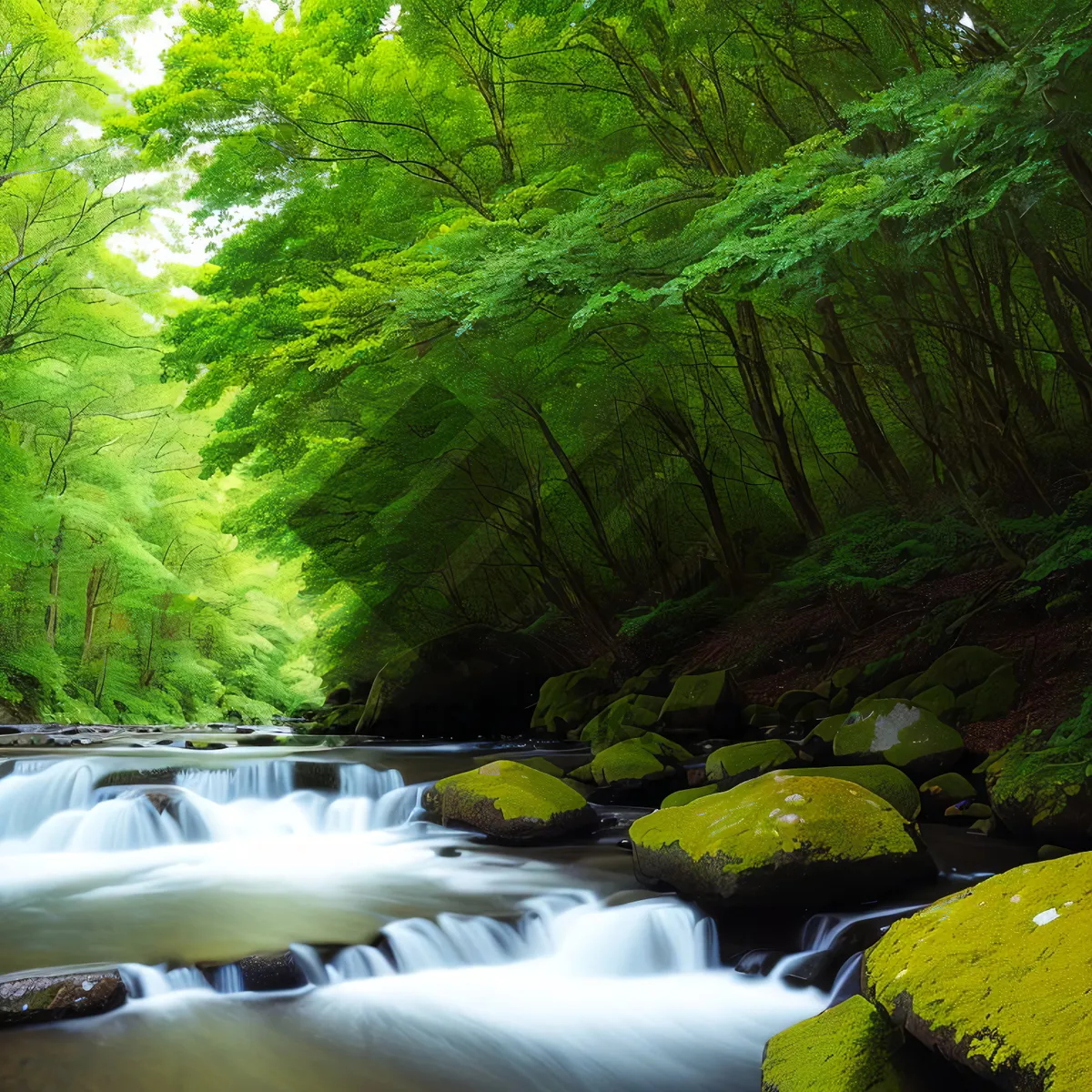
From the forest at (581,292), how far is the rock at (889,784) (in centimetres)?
185

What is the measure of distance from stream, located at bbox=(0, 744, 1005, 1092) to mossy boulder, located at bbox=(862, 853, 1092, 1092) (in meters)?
1.24

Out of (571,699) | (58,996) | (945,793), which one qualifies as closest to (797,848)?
(945,793)

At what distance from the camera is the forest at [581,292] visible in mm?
6168

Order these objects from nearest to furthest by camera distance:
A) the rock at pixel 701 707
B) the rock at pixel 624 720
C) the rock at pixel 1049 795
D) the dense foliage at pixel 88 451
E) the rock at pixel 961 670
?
the rock at pixel 1049 795, the rock at pixel 961 670, the rock at pixel 701 707, the rock at pixel 624 720, the dense foliage at pixel 88 451

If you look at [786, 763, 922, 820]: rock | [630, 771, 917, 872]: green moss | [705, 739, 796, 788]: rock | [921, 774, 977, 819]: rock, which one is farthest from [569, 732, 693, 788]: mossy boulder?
[630, 771, 917, 872]: green moss

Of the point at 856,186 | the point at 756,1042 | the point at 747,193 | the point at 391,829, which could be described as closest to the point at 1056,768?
the point at 756,1042

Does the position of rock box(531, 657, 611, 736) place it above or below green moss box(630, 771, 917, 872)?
below

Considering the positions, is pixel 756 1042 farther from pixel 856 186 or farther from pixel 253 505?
pixel 253 505

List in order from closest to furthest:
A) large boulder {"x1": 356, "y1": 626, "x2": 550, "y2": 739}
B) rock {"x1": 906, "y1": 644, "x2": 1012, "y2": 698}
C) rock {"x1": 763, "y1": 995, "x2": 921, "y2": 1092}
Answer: rock {"x1": 763, "y1": 995, "x2": 921, "y2": 1092}
rock {"x1": 906, "y1": 644, "x2": 1012, "y2": 698}
large boulder {"x1": 356, "y1": 626, "x2": 550, "y2": 739}

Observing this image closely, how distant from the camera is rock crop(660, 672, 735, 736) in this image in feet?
35.1

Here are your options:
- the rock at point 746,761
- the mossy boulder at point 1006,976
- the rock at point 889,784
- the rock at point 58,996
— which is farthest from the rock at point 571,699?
the mossy boulder at point 1006,976

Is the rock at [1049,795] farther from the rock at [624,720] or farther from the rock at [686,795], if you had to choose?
the rock at [624,720]

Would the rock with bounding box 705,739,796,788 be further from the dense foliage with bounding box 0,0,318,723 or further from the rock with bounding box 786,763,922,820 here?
the dense foliage with bounding box 0,0,318,723

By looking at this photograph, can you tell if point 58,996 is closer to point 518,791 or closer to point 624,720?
point 518,791
